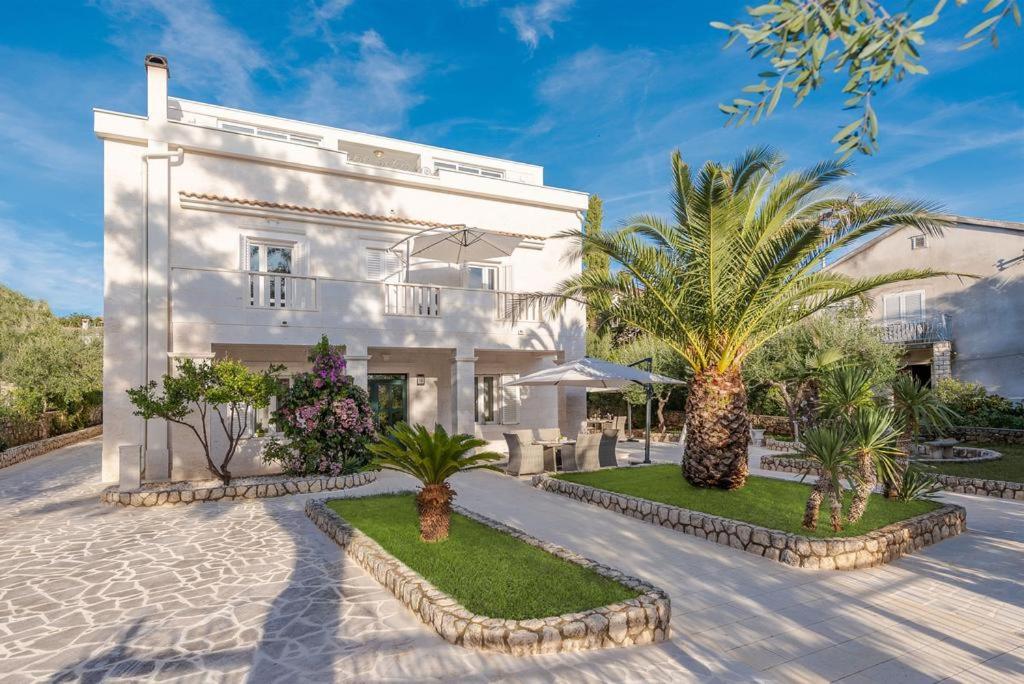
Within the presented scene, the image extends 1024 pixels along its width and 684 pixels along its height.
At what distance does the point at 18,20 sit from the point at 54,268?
72.2 ft

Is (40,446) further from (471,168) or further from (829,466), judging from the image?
(829,466)

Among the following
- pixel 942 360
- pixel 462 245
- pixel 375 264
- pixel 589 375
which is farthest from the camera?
pixel 942 360

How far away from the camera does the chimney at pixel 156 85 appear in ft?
44.5

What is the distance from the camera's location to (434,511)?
7.19 meters

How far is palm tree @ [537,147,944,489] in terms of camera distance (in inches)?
→ 356

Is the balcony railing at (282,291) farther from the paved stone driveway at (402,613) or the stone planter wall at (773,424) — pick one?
the stone planter wall at (773,424)

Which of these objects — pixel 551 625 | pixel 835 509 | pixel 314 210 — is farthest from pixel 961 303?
pixel 551 625

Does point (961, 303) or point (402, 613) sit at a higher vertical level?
point (961, 303)

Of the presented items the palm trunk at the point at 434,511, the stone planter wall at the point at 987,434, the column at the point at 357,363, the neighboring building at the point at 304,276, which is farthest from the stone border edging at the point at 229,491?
the stone planter wall at the point at 987,434

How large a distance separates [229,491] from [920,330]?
27.9 meters

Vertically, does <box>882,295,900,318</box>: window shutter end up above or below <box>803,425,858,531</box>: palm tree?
above

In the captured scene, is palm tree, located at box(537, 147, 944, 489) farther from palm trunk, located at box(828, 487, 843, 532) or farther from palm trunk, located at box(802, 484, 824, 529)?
palm trunk, located at box(828, 487, 843, 532)

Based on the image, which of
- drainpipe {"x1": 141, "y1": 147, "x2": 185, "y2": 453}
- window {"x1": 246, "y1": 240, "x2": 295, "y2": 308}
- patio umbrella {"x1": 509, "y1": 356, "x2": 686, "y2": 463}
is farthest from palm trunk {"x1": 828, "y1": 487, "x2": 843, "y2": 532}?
drainpipe {"x1": 141, "y1": 147, "x2": 185, "y2": 453}

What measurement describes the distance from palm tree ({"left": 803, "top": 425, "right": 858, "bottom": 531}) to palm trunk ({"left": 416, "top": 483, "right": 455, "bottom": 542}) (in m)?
4.58
